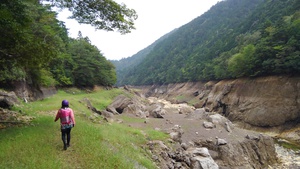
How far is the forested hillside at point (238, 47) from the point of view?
37.2 m

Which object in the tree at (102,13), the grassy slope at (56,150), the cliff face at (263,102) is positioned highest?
the tree at (102,13)

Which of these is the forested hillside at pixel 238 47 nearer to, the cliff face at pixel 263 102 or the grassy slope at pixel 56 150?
the cliff face at pixel 263 102

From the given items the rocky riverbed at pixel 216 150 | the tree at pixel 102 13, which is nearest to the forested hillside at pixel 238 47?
the rocky riverbed at pixel 216 150

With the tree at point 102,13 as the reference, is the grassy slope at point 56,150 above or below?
below

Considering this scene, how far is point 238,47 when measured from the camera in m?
70.5

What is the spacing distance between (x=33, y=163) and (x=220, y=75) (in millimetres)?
65337

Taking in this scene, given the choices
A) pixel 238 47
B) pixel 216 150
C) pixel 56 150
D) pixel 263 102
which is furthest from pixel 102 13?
pixel 238 47

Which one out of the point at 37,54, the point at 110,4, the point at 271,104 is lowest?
the point at 271,104

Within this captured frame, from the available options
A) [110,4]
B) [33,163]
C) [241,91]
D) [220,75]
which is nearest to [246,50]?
[241,91]

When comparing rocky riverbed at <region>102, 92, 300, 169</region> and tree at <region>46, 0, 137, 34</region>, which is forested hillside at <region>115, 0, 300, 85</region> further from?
tree at <region>46, 0, 137, 34</region>

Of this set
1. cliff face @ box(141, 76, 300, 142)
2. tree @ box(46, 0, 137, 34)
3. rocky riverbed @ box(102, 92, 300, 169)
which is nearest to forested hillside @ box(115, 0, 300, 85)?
cliff face @ box(141, 76, 300, 142)

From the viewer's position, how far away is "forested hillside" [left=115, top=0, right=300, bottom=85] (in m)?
37.2

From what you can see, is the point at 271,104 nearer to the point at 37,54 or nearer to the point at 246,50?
the point at 246,50

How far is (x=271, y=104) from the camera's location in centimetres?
3481
